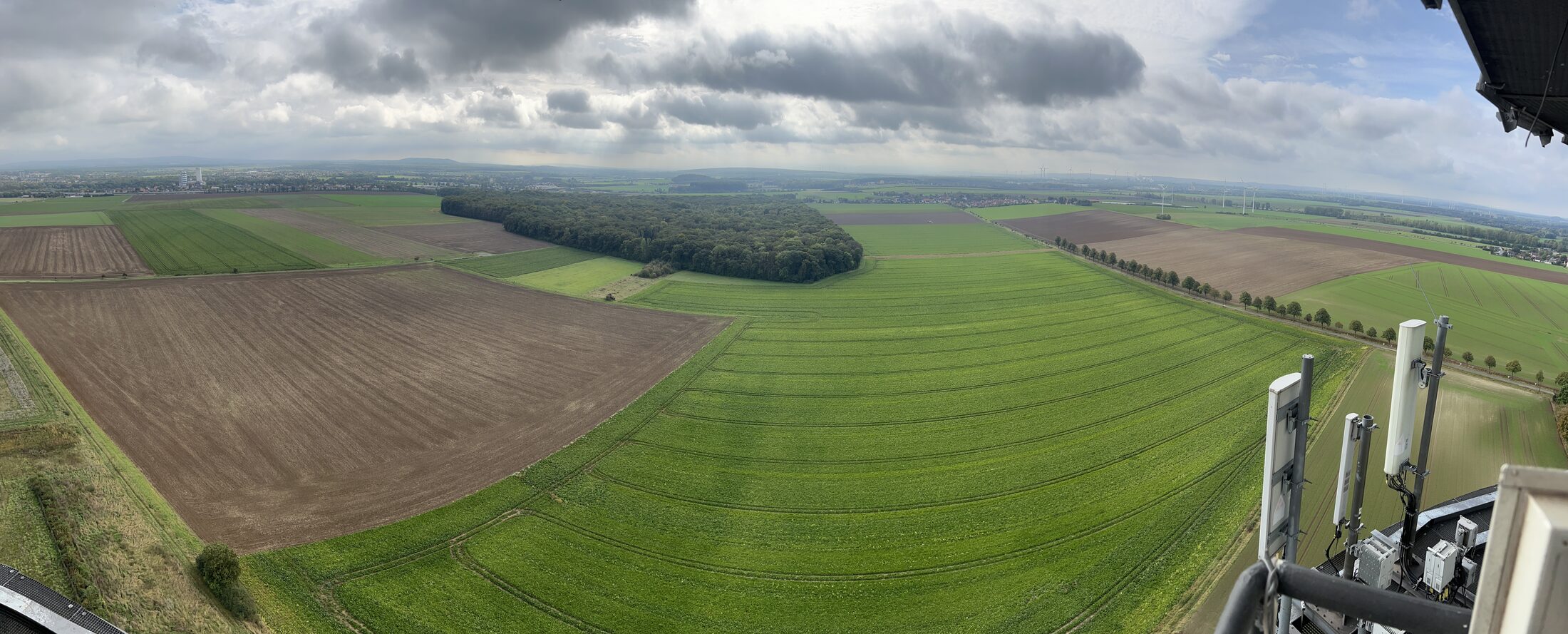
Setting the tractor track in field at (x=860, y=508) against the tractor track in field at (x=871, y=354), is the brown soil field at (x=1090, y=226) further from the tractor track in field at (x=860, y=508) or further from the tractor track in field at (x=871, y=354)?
the tractor track in field at (x=860, y=508)

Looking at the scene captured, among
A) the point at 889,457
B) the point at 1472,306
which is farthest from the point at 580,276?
the point at 1472,306

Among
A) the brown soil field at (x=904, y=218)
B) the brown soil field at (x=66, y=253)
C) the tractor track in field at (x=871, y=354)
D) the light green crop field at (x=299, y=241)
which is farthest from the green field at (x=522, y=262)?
the brown soil field at (x=904, y=218)

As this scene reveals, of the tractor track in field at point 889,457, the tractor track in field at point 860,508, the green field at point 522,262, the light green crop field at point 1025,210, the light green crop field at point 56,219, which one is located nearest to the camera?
the tractor track in field at point 860,508

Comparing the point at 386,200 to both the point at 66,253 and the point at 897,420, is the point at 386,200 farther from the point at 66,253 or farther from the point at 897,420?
the point at 897,420

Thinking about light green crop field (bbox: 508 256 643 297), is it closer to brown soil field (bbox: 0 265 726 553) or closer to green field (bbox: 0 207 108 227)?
brown soil field (bbox: 0 265 726 553)

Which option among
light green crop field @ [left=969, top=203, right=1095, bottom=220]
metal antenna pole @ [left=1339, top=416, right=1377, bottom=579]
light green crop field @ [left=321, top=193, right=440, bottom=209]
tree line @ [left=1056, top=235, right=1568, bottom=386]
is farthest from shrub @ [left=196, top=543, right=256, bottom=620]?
light green crop field @ [left=969, top=203, right=1095, bottom=220]
